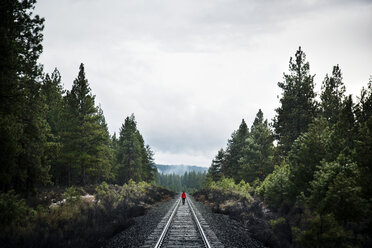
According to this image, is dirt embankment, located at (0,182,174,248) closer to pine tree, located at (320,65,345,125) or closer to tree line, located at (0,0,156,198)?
tree line, located at (0,0,156,198)

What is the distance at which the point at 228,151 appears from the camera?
174 feet

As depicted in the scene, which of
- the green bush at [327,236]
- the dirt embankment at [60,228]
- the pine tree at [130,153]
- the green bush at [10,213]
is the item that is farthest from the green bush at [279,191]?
the pine tree at [130,153]

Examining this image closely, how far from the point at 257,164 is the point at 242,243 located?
2691cm

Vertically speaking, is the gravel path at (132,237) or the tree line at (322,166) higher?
the tree line at (322,166)

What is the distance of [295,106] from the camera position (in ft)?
79.6

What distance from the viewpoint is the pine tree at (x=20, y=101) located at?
986 centimetres

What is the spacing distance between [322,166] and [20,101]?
15257mm

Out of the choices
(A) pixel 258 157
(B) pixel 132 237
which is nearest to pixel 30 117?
(B) pixel 132 237

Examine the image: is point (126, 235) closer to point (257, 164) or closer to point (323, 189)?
point (323, 189)

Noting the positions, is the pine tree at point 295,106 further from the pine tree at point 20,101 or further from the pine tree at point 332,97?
the pine tree at point 20,101

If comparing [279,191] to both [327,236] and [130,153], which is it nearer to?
[327,236]

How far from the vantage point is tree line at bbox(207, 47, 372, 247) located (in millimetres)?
7102

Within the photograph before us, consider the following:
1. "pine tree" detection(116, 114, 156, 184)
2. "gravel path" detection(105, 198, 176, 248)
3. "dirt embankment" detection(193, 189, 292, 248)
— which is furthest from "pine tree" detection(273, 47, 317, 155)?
"pine tree" detection(116, 114, 156, 184)

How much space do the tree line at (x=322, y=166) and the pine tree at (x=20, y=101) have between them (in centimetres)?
1211
